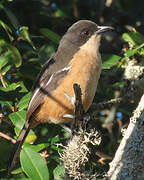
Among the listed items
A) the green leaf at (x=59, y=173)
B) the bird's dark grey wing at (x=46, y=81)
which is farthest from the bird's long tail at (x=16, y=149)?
the green leaf at (x=59, y=173)

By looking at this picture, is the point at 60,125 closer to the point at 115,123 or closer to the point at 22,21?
the point at 115,123

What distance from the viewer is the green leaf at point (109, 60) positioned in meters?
5.24

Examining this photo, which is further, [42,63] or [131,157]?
[42,63]

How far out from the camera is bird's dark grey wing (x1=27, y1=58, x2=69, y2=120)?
5.34m

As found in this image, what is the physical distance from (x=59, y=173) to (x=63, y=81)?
156 centimetres

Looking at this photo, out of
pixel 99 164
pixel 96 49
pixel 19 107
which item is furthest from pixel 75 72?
pixel 99 164

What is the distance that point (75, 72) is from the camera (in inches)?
206

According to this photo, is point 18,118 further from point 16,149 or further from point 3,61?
point 3,61

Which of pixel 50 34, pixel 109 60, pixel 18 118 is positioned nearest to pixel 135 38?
pixel 109 60

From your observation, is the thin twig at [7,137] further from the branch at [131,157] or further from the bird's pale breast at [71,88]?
the branch at [131,157]

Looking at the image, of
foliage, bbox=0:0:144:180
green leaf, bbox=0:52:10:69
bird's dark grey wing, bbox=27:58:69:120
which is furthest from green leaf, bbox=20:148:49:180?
green leaf, bbox=0:52:10:69

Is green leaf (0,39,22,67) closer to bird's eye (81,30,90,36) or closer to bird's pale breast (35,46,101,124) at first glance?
bird's pale breast (35,46,101,124)

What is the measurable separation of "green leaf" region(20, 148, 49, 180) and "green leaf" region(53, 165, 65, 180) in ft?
0.41

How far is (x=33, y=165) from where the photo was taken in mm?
4203
